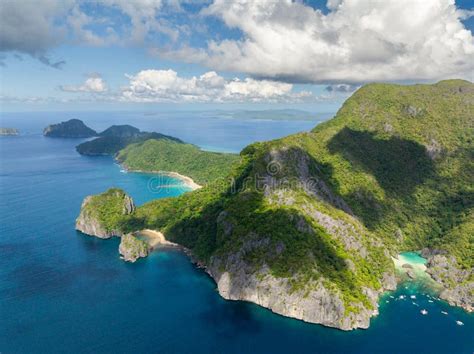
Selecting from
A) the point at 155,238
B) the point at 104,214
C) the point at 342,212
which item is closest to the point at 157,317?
the point at 155,238

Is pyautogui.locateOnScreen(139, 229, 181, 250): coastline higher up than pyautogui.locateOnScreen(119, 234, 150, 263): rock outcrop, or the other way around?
pyautogui.locateOnScreen(119, 234, 150, 263): rock outcrop

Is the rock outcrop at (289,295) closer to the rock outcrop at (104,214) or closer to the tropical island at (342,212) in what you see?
the tropical island at (342,212)

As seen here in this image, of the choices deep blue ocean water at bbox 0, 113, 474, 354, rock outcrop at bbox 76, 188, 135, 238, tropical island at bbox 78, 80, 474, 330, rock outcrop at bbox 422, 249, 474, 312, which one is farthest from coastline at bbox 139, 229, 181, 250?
rock outcrop at bbox 422, 249, 474, 312

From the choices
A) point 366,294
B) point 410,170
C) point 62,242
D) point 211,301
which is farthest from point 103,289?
point 410,170

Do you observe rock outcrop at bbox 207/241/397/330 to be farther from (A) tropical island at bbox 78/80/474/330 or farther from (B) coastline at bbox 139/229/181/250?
(B) coastline at bbox 139/229/181/250

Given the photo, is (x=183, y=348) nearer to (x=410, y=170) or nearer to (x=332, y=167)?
(x=332, y=167)

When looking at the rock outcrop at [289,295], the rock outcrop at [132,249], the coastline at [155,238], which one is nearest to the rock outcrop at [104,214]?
the coastline at [155,238]
